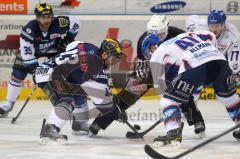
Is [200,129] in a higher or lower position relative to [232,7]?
lower

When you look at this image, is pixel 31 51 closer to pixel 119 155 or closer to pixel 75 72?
pixel 75 72

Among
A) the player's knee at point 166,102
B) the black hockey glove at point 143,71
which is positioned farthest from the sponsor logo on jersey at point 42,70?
the player's knee at point 166,102

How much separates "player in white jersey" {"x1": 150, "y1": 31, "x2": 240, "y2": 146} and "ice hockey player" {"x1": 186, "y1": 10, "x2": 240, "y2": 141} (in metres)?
1.35

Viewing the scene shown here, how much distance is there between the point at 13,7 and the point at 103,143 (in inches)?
177

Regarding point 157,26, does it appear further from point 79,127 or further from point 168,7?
point 168,7

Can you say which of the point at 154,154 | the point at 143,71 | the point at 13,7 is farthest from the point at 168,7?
the point at 154,154

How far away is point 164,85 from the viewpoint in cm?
576

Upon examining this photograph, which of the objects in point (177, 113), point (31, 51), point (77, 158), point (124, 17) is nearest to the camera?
point (77, 158)

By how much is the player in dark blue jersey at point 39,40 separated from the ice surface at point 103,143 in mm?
421

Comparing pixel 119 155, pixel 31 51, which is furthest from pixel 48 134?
pixel 31 51

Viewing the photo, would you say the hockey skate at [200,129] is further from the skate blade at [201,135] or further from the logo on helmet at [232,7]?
the logo on helmet at [232,7]

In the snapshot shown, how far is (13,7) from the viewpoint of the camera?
9.65m

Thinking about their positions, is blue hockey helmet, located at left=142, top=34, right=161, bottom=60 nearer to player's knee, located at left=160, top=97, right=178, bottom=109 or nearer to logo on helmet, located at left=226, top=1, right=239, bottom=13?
player's knee, located at left=160, top=97, right=178, bottom=109

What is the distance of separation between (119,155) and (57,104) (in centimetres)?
89
